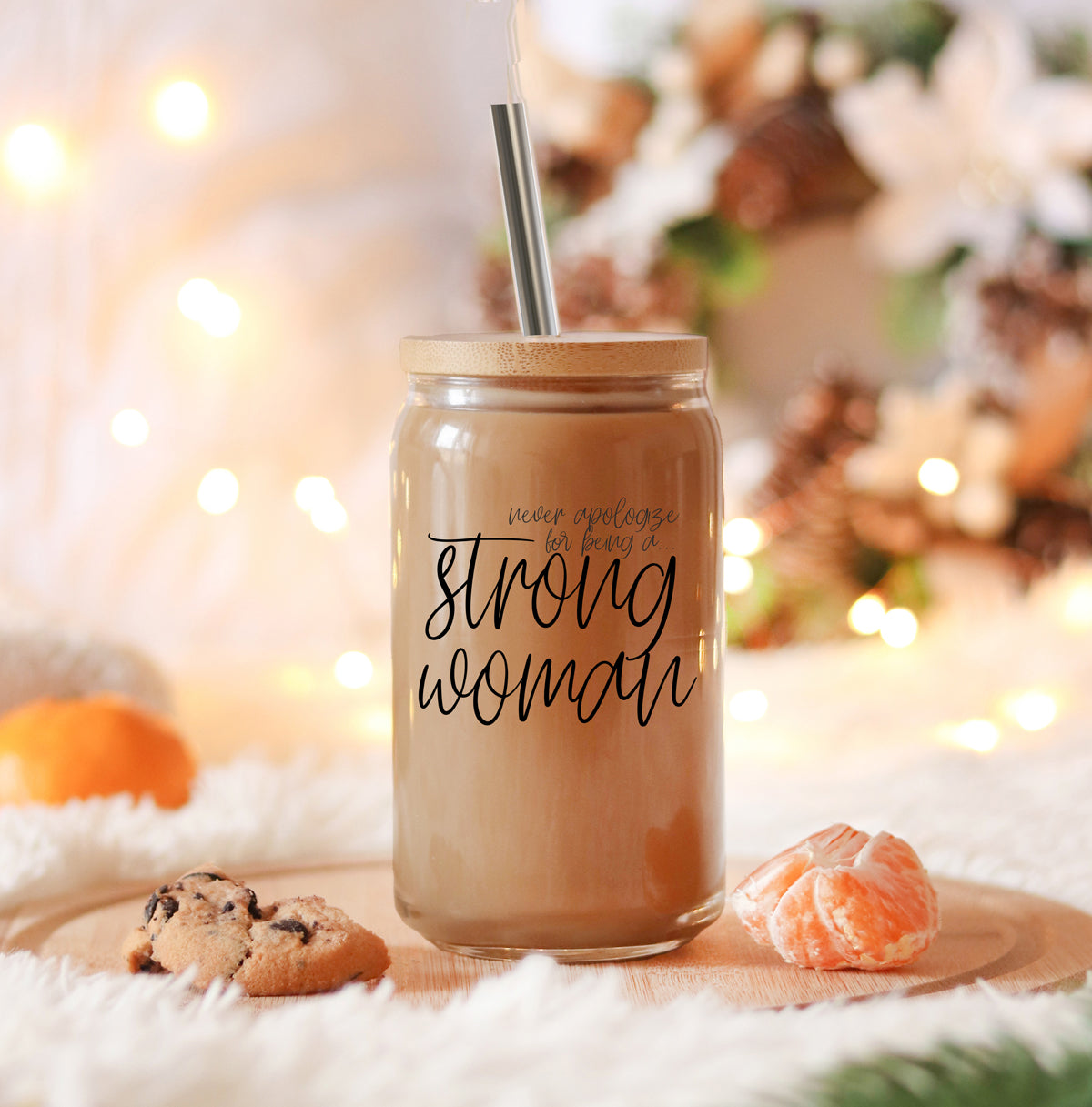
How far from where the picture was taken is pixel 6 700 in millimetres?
1224

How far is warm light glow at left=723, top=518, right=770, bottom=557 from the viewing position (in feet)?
5.24

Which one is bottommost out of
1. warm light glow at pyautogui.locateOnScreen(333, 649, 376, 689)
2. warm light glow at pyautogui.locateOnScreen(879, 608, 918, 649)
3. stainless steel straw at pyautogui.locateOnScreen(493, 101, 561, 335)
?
warm light glow at pyautogui.locateOnScreen(333, 649, 376, 689)

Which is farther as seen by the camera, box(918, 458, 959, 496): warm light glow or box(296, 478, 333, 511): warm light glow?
box(918, 458, 959, 496): warm light glow

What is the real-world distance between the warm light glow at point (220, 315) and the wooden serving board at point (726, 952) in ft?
2.68

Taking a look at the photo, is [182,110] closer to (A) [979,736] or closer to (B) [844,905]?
(A) [979,736]

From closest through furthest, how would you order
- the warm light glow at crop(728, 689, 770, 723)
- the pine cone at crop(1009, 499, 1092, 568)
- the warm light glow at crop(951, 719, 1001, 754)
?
the warm light glow at crop(951, 719, 1001, 754)
the warm light glow at crop(728, 689, 770, 723)
the pine cone at crop(1009, 499, 1092, 568)

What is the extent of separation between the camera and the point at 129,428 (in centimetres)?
141

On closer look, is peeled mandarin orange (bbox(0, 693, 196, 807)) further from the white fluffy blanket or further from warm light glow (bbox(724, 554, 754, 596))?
warm light glow (bbox(724, 554, 754, 596))

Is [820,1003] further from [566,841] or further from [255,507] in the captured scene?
[255,507]

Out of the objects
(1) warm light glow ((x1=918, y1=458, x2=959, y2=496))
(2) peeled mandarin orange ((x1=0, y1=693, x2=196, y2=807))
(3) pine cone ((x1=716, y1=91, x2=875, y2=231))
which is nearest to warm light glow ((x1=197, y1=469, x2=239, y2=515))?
(2) peeled mandarin orange ((x1=0, y1=693, x2=196, y2=807))

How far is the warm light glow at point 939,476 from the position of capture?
5.23ft

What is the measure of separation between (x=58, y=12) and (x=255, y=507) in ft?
1.78

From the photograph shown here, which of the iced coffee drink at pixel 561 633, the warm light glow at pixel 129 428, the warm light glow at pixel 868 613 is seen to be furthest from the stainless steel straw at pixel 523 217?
the warm light glow at pixel 868 613

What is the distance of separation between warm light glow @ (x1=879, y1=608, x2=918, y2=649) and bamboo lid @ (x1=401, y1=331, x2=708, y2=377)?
934 mm
